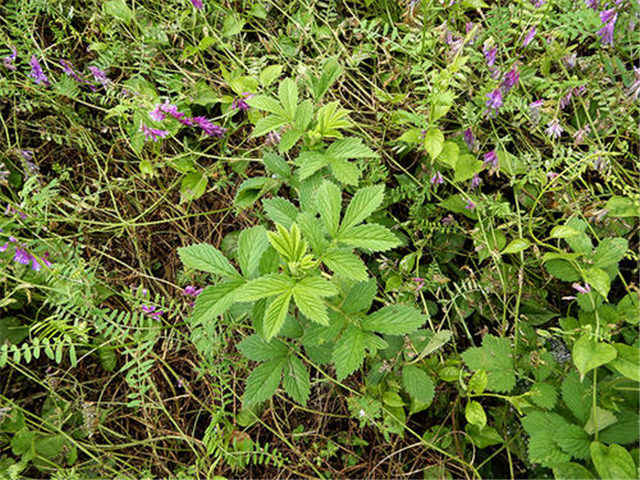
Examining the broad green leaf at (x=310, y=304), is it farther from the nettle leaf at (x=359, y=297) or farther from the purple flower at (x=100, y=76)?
the purple flower at (x=100, y=76)

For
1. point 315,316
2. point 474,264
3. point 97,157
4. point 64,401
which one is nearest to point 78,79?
point 97,157

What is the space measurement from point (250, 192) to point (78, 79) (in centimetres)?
118

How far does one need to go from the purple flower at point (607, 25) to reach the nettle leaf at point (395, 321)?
137 centimetres

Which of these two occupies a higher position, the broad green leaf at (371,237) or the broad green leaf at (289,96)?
the broad green leaf at (289,96)

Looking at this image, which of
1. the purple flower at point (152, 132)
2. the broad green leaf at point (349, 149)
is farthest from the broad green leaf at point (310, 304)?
the purple flower at point (152, 132)

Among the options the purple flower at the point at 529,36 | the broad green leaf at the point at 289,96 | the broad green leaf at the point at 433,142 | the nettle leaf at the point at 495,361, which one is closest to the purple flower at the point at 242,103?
the broad green leaf at the point at 289,96


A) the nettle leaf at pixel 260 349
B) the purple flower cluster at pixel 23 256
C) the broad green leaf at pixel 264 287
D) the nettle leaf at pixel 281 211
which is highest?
the nettle leaf at pixel 281 211

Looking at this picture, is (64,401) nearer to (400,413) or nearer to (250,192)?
(250,192)

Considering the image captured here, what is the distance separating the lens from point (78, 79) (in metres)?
2.26

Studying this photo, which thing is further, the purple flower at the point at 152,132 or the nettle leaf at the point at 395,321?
the purple flower at the point at 152,132

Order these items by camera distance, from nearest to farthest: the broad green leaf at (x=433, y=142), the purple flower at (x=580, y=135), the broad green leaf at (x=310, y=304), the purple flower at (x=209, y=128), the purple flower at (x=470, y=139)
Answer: the broad green leaf at (x=310, y=304)
the broad green leaf at (x=433, y=142)
the purple flower at (x=580, y=135)
the purple flower at (x=470, y=139)
the purple flower at (x=209, y=128)

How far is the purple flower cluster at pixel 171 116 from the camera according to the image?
1.92 m

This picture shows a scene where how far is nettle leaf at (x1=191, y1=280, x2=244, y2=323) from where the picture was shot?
1248 millimetres

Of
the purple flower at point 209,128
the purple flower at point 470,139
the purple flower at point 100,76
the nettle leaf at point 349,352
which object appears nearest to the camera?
the nettle leaf at point 349,352
